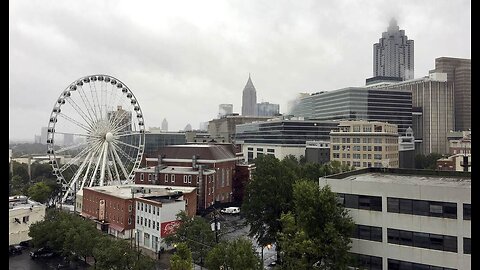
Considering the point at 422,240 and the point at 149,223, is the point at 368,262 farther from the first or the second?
the point at 149,223

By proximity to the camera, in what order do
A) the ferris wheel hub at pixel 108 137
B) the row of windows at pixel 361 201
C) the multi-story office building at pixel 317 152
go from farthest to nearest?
1. the multi-story office building at pixel 317 152
2. the ferris wheel hub at pixel 108 137
3. the row of windows at pixel 361 201

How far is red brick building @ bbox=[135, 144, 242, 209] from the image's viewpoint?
156 ft

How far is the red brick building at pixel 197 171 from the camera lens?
1871 inches

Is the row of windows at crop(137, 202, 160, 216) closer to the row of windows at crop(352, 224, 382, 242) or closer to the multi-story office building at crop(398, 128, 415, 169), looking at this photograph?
the row of windows at crop(352, 224, 382, 242)

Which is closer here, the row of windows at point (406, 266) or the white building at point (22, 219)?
the row of windows at point (406, 266)

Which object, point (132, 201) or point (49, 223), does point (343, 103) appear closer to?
point (132, 201)

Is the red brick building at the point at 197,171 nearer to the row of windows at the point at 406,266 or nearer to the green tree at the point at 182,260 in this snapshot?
the green tree at the point at 182,260

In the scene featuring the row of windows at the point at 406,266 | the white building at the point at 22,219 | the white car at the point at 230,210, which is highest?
the row of windows at the point at 406,266

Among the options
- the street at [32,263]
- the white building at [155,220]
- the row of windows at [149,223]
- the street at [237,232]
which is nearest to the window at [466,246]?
the street at [237,232]

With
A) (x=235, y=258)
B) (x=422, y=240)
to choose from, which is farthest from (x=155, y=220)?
(x=422, y=240)

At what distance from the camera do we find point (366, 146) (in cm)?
7100

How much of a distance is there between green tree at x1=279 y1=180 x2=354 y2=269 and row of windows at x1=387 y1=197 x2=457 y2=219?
2468 mm

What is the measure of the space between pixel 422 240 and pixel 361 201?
12.0 ft
